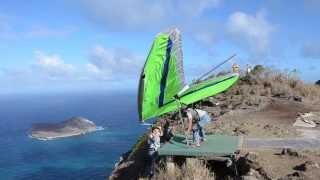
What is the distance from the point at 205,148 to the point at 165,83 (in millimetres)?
2218

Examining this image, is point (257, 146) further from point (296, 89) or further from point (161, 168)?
point (296, 89)

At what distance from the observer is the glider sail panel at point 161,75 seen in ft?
47.3

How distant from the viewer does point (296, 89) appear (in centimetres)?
3028

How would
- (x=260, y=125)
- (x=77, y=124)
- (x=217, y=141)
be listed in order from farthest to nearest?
(x=77, y=124)
(x=260, y=125)
(x=217, y=141)

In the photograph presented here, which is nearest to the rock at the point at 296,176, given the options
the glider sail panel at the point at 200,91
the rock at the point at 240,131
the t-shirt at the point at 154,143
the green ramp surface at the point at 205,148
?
the green ramp surface at the point at 205,148

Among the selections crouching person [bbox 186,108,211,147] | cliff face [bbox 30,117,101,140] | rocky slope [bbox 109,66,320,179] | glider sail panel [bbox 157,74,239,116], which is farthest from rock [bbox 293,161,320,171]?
cliff face [bbox 30,117,101,140]

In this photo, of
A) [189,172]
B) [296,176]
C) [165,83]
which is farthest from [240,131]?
[296,176]

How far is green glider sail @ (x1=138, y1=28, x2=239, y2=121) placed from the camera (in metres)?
14.4

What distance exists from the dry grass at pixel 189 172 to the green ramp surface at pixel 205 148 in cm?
30

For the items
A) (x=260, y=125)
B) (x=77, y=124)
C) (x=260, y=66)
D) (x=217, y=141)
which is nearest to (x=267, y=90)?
(x=260, y=66)

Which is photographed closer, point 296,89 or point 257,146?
point 257,146

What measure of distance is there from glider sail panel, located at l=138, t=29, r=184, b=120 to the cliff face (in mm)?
140642

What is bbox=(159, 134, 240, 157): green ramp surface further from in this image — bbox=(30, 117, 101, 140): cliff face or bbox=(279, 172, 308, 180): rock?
bbox=(30, 117, 101, 140): cliff face

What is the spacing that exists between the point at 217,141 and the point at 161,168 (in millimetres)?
2322
